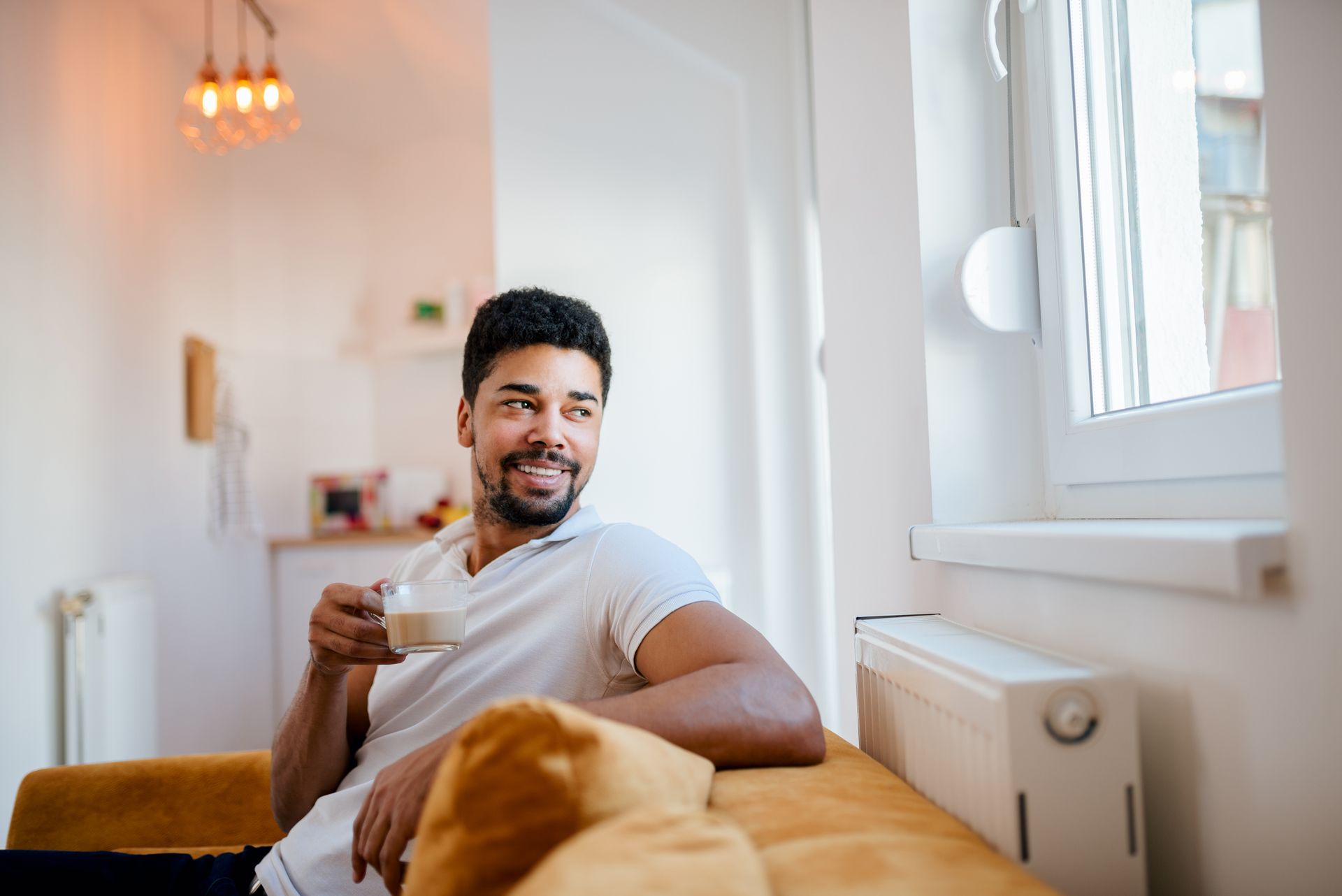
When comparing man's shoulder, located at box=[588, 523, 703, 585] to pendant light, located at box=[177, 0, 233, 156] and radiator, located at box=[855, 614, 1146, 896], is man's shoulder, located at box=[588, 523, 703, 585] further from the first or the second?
pendant light, located at box=[177, 0, 233, 156]

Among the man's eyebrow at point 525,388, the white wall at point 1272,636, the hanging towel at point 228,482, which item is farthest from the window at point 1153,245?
the hanging towel at point 228,482

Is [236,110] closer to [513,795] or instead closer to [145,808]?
[145,808]

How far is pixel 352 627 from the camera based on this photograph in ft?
4.03

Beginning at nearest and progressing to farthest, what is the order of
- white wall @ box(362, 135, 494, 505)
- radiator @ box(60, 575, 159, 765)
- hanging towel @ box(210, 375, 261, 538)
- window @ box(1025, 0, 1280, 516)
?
1. window @ box(1025, 0, 1280, 516)
2. radiator @ box(60, 575, 159, 765)
3. hanging towel @ box(210, 375, 261, 538)
4. white wall @ box(362, 135, 494, 505)

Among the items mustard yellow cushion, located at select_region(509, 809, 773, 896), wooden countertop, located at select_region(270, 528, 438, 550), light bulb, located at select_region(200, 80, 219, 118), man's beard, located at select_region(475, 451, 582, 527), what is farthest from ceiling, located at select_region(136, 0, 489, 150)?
mustard yellow cushion, located at select_region(509, 809, 773, 896)

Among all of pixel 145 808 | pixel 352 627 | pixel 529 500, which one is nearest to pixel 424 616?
pixel 352 627

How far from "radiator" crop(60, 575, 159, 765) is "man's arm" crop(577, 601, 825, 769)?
240 cm

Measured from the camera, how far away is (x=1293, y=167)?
741mm

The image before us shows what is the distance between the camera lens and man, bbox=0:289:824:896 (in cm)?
103

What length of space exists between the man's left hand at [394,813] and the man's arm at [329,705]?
0.21m

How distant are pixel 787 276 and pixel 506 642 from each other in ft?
6.12

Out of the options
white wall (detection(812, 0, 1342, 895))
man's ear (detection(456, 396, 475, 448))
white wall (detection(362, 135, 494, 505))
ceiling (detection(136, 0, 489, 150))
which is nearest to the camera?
white wall (detection(812, 0, 1342, 895))

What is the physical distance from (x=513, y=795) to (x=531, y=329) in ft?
3.07

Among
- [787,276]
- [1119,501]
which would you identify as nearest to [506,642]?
[1119,501]
